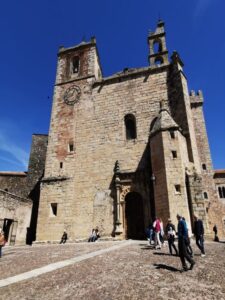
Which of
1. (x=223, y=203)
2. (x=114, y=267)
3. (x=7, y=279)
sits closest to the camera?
(x=7, y=279)

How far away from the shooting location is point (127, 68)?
18922mm

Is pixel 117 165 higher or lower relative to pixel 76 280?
higher

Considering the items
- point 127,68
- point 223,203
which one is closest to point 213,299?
point 127,68

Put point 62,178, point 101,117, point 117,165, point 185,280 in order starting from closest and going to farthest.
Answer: point 185,280, point 117,165, point 62,178, point 101,117

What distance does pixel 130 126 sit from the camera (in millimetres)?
17391

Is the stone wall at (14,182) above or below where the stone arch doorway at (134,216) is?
above

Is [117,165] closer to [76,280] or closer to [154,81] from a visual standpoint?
[154,81]

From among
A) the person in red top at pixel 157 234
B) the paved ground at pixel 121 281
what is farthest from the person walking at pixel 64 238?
the paved ground at pixel 121 281

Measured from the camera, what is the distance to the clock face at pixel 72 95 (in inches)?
755

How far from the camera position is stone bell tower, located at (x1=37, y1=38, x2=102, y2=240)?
15852mm

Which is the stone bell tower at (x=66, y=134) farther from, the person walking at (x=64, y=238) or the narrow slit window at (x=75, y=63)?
the person walking at (x=64, y=238)

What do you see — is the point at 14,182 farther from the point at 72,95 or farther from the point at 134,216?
the point at 134,216

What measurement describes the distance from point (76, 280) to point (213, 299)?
272 centimetres

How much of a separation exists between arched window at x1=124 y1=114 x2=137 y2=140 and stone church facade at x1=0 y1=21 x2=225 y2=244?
2.9 inches
